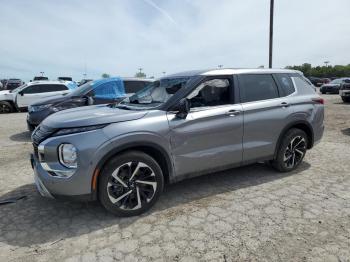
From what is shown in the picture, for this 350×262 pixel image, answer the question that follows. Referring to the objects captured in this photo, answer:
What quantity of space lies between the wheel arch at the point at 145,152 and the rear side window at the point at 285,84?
2.43 metres

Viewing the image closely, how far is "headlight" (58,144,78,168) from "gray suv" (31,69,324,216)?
0.4 inches

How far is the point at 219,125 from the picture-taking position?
13.4 ft

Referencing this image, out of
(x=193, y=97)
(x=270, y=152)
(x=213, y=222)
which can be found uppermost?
(x=193, y=97)

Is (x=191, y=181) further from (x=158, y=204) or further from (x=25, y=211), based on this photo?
(x=25, y=211)

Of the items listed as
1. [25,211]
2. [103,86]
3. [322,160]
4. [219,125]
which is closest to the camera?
[25,211]

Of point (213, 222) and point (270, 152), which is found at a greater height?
point (270, 152)

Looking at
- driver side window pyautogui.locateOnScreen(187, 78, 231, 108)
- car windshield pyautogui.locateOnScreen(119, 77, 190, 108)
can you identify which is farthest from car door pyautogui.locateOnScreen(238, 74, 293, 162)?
car windshield pyautogui.locateOnScreen(119, 77, 190, 108)

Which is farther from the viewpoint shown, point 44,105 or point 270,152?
point 44,105

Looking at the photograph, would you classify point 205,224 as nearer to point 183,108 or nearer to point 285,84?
point 183,108

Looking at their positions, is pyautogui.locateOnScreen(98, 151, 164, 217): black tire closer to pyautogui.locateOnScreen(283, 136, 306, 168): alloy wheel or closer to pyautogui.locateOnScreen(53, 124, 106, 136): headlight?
pyautogui.locateOnScreen(53, 124, 106, 136): headlight

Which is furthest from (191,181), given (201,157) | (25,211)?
(25,211)

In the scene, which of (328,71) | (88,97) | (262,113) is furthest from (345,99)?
(328,71)

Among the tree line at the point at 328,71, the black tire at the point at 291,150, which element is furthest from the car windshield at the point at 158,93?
the tree line at the point at 328,71

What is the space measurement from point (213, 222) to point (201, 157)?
2.95 ft
